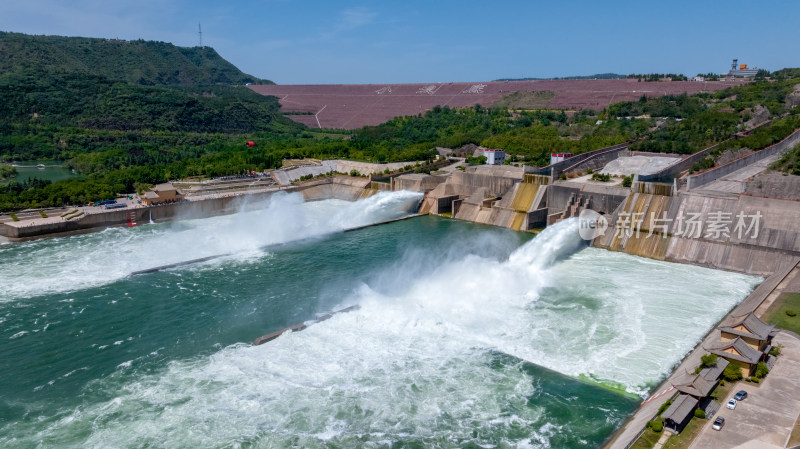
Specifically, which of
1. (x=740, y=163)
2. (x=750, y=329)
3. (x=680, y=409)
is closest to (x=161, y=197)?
(x=680, y=409)

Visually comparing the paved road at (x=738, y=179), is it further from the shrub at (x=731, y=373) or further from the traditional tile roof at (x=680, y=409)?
the traditional tile roof at (x=680, y=409)

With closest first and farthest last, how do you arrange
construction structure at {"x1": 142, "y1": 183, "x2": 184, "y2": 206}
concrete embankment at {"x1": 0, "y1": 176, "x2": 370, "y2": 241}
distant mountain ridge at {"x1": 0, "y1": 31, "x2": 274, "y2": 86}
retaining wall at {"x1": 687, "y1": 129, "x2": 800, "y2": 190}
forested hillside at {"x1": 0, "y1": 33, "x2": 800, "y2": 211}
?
1. retaining wall at {"x1": 687, "y1": 129, "x2": 800, "y2": 190}
2. concrete embankment at {"x1": 0, "y1": 176, "x2": 370, "y2": 241}
3. construction structure at {"x1": 142, "y1": 183, "x2": 184, "y2": 206}
4. forested hillside at {"x1": 0, "y1": 33, "x2": 800, "y2": 211}
5. distant mountain ridge at {"x1": 0, "y1": 31, "x2": 274, "y2": 86}

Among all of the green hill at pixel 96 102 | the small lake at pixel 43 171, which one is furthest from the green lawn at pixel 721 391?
the green hill at pixel 96 102

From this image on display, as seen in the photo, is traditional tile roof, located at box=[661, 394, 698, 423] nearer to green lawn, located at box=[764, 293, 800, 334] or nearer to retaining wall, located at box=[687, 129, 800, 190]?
green lawn, located at box=[764, 293, 800, 334]

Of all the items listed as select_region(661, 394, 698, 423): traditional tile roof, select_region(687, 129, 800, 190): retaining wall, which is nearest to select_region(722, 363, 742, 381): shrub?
select_region(661, 394, 698, 423): traditional tile roof

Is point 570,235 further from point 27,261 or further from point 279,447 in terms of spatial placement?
point 27,261

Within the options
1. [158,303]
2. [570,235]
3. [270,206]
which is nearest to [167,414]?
[158,303]

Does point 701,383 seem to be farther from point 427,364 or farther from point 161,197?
point 161,197
